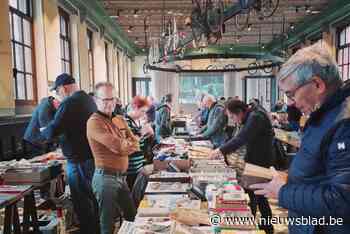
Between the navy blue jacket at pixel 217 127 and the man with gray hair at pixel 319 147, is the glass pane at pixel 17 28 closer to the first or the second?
the navy blue jacket at pixel 217 127

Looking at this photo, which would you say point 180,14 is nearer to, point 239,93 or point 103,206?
point 103,206

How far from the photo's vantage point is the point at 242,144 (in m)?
3.17

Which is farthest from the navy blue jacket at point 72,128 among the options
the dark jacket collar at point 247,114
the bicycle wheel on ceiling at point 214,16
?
the dark jacket collar at point 247,114

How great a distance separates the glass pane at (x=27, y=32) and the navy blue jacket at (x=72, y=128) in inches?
112

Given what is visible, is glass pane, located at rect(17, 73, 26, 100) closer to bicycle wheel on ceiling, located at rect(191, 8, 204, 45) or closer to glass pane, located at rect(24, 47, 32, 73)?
glass pane, located at rect(24, 47, 32, 73)

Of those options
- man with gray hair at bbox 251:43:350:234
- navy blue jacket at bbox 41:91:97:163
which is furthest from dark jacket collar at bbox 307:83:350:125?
navy blue jacket at bbox 41:91:97:163

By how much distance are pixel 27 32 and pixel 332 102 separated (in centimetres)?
526

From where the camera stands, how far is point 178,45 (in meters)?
3.49

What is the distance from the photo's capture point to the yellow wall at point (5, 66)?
408 centimetres

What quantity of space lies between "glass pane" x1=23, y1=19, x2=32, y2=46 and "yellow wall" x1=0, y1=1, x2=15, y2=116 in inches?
45.3

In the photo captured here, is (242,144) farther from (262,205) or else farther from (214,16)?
(214,16)

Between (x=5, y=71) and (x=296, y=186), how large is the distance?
12.6ft

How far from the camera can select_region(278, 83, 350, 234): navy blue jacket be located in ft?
3.48

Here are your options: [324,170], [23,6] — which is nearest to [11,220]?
[324,170]
